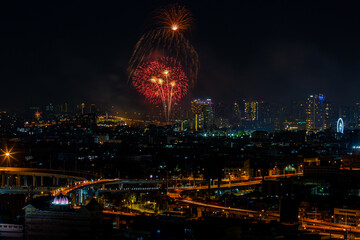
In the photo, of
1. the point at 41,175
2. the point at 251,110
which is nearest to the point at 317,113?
the point at 251,110

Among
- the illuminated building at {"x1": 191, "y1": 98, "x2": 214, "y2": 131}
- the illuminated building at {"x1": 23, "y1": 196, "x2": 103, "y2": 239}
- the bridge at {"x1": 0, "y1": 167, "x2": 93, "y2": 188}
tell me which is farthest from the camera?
the illuminated building at {"x1": 191, "y1": 98, "x2": 214, "y2": 131}

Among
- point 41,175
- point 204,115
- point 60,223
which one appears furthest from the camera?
point 204,115

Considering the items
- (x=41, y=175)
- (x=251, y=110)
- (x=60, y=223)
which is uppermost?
(x=251, y=110)

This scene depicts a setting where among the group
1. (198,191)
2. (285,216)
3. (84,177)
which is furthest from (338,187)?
(84,177)

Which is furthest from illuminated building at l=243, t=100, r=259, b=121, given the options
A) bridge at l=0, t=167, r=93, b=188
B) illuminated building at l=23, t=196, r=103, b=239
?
illuminated building at l=23, t=196, r=103, b=239

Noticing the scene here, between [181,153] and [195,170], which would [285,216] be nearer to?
[195,170]

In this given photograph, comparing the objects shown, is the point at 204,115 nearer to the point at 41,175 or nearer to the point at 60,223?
the point at 41,175

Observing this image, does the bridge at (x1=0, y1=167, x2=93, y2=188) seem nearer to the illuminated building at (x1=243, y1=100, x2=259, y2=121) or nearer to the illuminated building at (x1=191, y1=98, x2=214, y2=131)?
the illuminated building at (x1=191, y1=98, x2=214, y2=131)
